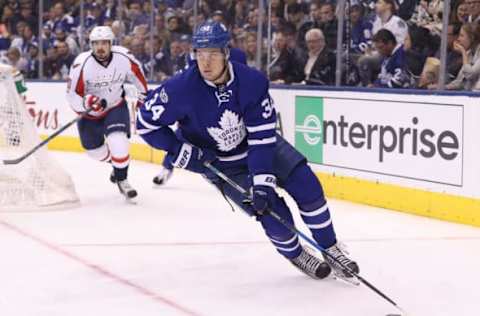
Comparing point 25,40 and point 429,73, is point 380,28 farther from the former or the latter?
point 25,40

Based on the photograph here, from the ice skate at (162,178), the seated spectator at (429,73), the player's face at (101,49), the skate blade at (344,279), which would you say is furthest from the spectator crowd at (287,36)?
the skate blade at (344,279)

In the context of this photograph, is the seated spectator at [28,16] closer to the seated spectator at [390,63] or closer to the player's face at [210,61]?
the seated spectator at [390,63]

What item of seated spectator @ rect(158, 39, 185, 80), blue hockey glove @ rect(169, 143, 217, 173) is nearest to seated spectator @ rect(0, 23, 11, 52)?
seated spectator @ rect(158, 39, 185, 80)

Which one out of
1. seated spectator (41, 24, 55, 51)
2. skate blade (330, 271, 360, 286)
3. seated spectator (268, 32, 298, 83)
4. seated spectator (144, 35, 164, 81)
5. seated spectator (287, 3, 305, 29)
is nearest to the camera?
skate blade (330, 271, 360, 286)

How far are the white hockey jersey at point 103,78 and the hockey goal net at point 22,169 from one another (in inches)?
14.3

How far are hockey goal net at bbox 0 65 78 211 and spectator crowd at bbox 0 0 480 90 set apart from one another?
6.97 ft

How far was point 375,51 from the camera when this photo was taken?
6.38m

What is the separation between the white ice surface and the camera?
11.0 feet

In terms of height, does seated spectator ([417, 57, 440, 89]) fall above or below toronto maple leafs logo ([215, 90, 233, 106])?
below

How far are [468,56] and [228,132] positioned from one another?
2472 mm

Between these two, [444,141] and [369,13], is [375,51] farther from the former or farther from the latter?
[444,141]

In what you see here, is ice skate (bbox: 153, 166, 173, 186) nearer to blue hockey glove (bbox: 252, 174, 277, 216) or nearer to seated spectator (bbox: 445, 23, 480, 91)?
seated spectator (bbox: 445, 23, 480, 91)

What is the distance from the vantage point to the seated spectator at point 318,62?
6824 mm

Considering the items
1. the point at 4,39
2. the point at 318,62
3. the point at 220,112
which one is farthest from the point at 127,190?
the point at 4,39
